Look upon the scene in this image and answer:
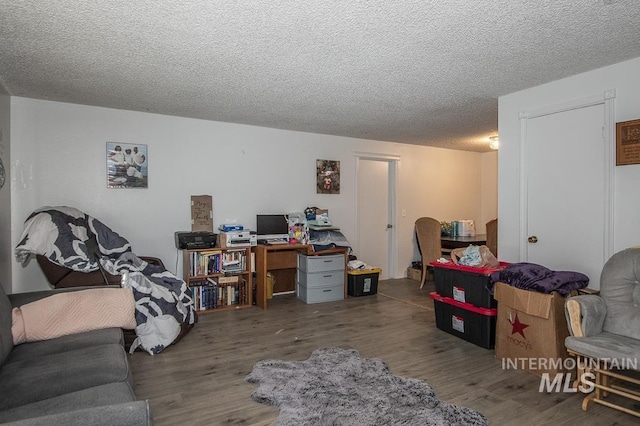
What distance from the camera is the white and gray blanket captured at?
3.01 m

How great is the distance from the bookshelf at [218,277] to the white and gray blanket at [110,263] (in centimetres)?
66

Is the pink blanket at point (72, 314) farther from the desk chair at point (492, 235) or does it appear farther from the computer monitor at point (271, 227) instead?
the desk chair at point (492, 235)

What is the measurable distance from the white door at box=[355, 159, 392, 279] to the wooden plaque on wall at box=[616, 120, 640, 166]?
11.5 feet

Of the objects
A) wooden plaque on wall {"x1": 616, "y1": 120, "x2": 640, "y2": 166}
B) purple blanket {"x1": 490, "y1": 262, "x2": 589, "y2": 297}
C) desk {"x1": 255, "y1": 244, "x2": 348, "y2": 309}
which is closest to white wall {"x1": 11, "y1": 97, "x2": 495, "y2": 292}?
desk {"x1": 255, "y1": 244, "x2": 348, "y2": 309}

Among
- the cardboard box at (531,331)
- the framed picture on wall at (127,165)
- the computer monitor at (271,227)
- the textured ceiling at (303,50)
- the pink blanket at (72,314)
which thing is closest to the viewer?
the textured ceiling at (303,50)

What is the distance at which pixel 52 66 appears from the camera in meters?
2.76

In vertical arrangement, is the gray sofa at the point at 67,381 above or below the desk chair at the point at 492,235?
below

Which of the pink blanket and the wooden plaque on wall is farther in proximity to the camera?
the wooden plaque on wall

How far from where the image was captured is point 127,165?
13.4ft

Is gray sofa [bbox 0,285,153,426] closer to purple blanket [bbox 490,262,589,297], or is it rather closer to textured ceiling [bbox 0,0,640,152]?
textured ceiling [bbox 0,0,640,152]

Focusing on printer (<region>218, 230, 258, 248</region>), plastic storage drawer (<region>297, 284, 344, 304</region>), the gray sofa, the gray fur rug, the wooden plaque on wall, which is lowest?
the gray fur rug

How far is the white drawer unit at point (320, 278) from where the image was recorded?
4.63m

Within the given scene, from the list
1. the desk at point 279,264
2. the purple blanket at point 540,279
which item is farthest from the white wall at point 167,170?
the purple blanket at point 540,279

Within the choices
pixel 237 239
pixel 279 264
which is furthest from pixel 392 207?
pixel 237 239
